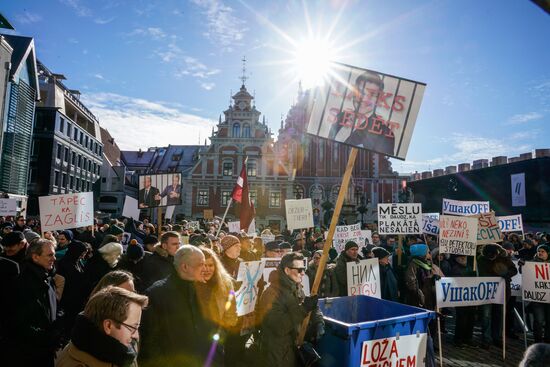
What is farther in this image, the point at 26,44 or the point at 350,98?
the point at 26,44

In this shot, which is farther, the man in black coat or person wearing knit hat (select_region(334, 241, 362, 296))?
person wearing knit hat (select_region(334, 241, 362, 296))

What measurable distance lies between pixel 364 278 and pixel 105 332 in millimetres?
4632

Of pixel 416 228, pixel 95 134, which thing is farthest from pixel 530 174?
pixel 95 134

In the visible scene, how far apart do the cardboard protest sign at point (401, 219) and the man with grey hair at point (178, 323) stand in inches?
269

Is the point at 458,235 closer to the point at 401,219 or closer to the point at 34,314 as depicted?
the point at 401,219

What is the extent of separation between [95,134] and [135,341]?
2068 inches

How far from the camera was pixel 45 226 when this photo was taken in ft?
22.8

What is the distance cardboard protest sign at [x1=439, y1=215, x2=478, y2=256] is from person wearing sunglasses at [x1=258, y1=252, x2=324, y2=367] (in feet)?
14.2

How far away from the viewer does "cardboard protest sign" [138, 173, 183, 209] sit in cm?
1010

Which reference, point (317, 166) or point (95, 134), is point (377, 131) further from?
point (95, 134)

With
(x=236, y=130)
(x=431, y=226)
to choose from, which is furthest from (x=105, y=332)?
(x=236, y=130)

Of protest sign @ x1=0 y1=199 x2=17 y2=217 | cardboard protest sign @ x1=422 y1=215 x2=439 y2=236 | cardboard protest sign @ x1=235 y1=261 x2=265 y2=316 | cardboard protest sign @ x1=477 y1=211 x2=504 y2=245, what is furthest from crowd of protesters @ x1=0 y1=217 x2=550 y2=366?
protest sign @ x1=0 y1=199 x2=17 y2=217

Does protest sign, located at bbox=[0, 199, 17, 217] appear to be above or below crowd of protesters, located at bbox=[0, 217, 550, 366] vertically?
above

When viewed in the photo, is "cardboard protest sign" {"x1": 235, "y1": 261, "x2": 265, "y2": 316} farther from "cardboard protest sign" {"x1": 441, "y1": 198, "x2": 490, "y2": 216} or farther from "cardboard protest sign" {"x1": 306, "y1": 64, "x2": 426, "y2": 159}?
"cardboard protest sign" {"x1": 441, "y1": 198, "x2": 490, "y2": 216}
